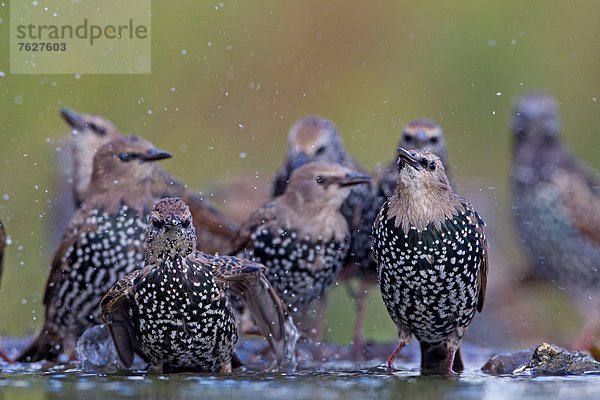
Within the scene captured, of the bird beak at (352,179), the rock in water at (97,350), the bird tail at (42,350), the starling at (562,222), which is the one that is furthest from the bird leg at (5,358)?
the starling at (562,222)

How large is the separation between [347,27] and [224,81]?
1.50 m

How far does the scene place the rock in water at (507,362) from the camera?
6.10 m

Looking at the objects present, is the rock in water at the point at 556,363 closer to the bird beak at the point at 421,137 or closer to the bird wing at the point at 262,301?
the bird wing at the point at 262,301

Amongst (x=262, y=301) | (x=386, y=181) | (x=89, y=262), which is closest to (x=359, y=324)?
(x=386, y=181)

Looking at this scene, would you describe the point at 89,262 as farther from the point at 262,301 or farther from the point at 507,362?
the point at 507,362

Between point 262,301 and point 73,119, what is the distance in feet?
10.8

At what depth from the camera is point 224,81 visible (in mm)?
11305

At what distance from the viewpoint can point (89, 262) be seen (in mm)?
7000

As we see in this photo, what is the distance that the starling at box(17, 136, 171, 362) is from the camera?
6996 millimetres

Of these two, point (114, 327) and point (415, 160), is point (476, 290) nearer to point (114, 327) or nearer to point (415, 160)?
point (415, 160)

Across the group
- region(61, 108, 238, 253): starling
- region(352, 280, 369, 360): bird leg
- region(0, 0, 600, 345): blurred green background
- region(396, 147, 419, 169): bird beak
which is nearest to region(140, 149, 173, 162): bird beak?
region(61, 108, 238, 253): starling

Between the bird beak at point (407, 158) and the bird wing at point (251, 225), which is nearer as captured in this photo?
the bird beak at point (407, 158)

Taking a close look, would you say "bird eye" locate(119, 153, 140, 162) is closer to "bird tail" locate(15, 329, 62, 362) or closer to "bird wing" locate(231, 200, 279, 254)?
"bird wing" locate(231, 200, 279, 254)

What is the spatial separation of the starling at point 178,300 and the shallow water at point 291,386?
267mm
